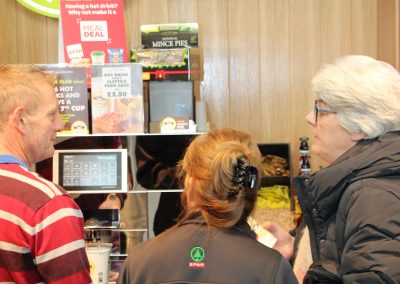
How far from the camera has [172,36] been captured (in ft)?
8.82

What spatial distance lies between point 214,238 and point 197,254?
0.22 feet

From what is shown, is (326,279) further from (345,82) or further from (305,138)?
(305,138)

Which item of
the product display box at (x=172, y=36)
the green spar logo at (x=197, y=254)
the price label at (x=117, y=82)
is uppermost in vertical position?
the product display box at (x=172, y=36)

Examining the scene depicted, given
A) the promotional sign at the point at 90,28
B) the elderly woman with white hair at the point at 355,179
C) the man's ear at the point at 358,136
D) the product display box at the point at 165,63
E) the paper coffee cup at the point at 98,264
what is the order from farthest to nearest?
the promotional sign at the point at 90,28, the product display box at the point at 165,63, the paper coffee cup at the point at 98,264, the man's ear at the point at 358,136, the elderly woman with white hair at the point at 355,179

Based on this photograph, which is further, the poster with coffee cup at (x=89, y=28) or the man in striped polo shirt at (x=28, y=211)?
the poster with coffee cup at (x=89, y=28)

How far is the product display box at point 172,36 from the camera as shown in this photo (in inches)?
106

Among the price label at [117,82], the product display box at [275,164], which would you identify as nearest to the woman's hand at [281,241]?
the price label at [117,82]

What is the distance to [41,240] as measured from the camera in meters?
1.22

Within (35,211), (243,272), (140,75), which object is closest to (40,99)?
(35,211)

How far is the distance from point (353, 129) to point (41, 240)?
0.86 meters

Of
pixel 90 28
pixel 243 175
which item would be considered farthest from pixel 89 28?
pixel 243 175

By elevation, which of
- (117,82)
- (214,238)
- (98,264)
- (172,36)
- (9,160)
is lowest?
(98,264)

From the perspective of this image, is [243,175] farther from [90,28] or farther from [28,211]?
[90,28]

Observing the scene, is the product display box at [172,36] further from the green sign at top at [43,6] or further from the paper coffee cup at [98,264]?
the green sign at top at [43,6]
